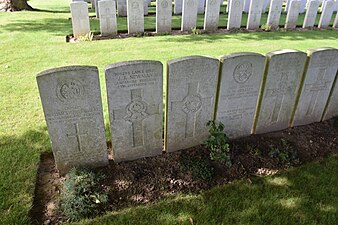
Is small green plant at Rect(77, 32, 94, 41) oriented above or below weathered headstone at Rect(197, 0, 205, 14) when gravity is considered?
below

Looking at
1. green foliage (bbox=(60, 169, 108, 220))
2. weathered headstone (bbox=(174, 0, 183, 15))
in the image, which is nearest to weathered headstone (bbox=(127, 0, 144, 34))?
weathered headstone (bbox=(174, 0, 183, 15))

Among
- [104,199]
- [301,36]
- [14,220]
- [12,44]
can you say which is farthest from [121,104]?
[301,36]

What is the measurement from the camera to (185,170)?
3.35 meters

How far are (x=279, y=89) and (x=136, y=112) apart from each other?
78.5 inches

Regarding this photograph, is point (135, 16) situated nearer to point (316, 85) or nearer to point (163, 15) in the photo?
point (163, 15)

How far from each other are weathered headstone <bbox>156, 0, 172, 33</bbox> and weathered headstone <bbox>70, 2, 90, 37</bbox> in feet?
7.61

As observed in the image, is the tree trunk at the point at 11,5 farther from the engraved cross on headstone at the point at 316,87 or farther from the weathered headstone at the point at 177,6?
the engraved cross on headstone at the point at 316,87

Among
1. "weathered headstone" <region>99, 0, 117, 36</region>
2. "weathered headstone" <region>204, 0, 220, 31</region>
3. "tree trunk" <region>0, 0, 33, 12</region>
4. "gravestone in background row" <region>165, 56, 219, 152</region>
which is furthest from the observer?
"tree trunk" <region>0, 0, 33, 12</region>

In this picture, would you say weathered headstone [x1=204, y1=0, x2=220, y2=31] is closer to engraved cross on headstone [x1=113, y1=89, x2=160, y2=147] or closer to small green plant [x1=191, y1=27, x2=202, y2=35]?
small green plant [x1=191, y1=27, x2=202, y2=35]

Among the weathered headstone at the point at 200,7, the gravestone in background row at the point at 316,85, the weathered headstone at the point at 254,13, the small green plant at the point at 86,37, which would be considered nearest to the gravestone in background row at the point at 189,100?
the gravestone in background row at the point at 316,85

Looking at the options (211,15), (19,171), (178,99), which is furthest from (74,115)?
(211,15)

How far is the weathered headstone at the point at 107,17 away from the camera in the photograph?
8.37 m

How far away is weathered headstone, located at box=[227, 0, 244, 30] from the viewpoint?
32.1ft

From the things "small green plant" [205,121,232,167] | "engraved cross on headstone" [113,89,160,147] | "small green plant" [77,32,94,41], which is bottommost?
"small green plant" [205,121,232,167]
